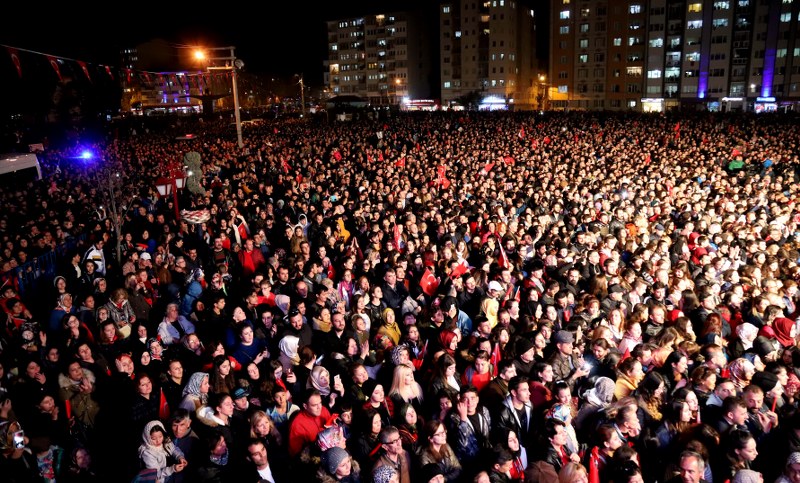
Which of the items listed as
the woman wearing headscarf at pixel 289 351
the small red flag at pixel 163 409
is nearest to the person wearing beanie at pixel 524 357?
the woman wearing headscarf at pixel 289 351

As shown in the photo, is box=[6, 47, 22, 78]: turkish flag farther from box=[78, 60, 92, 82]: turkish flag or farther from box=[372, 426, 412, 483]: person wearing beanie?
box=[372, 426, 412, 483]: person wearing beanie

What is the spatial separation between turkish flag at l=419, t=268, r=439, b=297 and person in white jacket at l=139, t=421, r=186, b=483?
444 cm

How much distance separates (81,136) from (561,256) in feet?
149

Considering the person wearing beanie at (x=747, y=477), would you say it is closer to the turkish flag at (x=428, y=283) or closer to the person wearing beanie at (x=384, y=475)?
the person wearing beanie at (x=384, y=475)

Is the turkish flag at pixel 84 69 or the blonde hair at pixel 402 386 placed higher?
the turkish flag at pixel 84 69

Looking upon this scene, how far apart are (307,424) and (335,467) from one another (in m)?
0.78

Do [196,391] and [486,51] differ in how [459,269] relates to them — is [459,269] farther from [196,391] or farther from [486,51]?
[486,51]

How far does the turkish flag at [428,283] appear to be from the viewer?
7.75 meters

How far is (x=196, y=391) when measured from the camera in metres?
4.53

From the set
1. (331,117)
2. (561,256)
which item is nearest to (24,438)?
(561,256)

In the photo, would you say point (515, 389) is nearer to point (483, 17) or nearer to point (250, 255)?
point (250, 255)

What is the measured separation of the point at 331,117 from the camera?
47375 millimetres

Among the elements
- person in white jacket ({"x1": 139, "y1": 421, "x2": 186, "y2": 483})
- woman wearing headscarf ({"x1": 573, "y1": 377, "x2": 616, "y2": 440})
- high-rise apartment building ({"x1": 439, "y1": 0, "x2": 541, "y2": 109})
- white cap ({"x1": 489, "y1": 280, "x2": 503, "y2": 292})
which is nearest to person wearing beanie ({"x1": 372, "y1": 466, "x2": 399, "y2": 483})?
A: person in white jacket ({"x1": 139, "y1": 421, "x2": 186, "y2": 483})

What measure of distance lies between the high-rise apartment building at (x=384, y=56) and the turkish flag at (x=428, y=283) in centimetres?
7928
